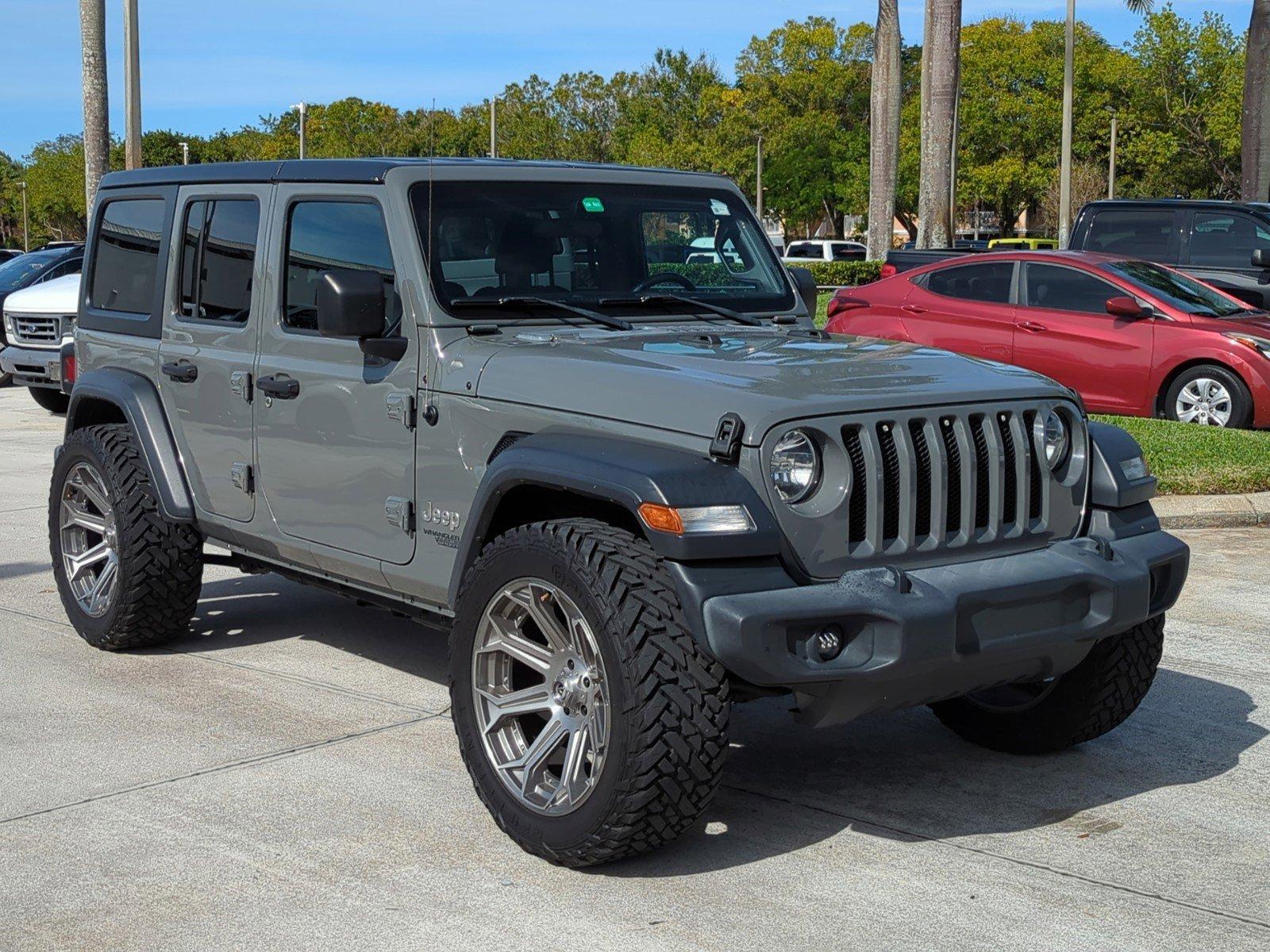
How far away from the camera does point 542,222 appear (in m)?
5.50

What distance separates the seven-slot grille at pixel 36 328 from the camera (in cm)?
1697

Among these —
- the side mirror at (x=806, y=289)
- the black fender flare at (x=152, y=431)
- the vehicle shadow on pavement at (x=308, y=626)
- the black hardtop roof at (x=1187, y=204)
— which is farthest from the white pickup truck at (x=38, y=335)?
the side mirror at (x=806, y=289)

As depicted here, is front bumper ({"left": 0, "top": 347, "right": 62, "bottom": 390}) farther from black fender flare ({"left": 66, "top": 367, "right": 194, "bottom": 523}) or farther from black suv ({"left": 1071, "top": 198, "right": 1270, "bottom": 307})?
black suv ({"left": 1071, "top": 198, "right": 1270, "bottom": 307})

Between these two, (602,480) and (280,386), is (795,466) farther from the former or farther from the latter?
(280,386)

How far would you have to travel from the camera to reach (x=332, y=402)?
5.42m

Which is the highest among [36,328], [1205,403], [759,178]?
[759,178]

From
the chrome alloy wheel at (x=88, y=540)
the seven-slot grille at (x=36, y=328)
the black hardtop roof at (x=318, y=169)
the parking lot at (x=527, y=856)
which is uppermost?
the black hardtop roof at (x=318, y=169)

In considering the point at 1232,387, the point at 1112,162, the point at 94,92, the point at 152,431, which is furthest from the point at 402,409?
the point at 1112,162

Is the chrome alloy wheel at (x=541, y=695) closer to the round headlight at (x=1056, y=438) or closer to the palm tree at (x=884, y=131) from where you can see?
the round headlight at (x=1056, y=438)

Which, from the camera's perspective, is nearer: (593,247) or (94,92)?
(593,247)

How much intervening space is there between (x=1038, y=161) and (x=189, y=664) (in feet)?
223

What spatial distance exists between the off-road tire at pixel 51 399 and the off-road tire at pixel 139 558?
10846 millimetres

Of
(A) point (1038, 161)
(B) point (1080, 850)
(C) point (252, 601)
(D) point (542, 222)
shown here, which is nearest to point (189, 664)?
(C) point (252, 601)

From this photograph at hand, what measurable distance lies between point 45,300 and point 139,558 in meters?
11.9
